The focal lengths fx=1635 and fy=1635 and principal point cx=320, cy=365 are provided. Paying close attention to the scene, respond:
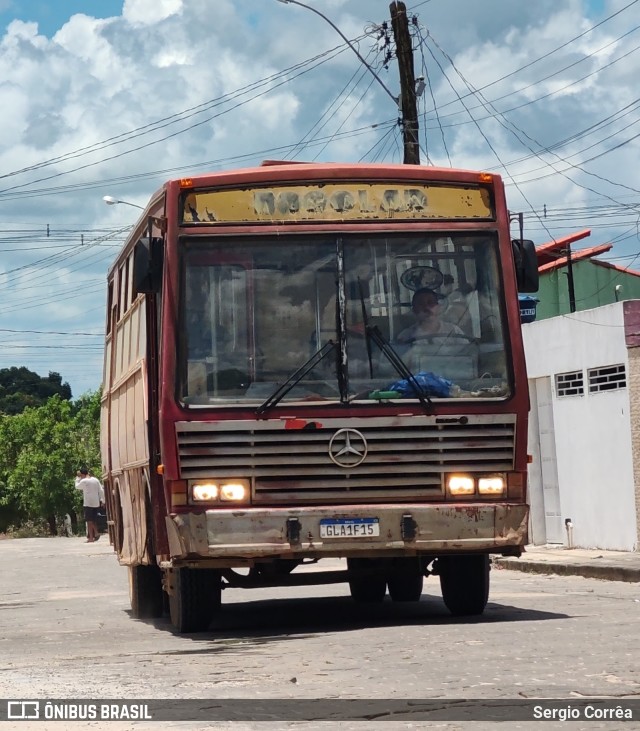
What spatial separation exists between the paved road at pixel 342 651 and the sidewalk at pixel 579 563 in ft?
3.47

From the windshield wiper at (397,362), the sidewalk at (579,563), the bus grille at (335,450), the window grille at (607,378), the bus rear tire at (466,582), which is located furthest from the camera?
the window grille at (607,378)

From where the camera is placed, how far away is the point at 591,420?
79.4ft

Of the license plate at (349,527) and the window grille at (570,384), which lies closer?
the license plate at (349,527)

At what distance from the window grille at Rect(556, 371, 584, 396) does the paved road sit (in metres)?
7.22

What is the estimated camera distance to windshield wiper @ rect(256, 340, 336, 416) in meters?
11.5

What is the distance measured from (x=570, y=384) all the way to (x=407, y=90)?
209 inches

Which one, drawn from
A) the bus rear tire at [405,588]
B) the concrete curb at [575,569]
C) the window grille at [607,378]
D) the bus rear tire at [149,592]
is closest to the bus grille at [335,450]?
the bus rear tire at [405,588]

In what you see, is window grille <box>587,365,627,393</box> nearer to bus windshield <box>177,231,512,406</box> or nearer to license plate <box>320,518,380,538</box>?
bus windshield <box>177,231,512,406</box>

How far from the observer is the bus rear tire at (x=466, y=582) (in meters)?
12.9

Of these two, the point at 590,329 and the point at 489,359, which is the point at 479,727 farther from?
the point at 590,329

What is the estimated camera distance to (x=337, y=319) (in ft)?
38.6

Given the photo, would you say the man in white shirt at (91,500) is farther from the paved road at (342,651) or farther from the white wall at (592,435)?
the paved road at (342,651)

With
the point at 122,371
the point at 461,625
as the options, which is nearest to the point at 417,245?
the point at 461,625

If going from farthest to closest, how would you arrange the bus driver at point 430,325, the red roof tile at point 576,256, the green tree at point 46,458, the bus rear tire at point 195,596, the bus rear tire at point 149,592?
the green tree at point 46,458 → the red roof tile at point 576,256 → the bus rear tire at point 149,592 → the bus rear tire at point 195,596 → the bus driver at point 430,325
